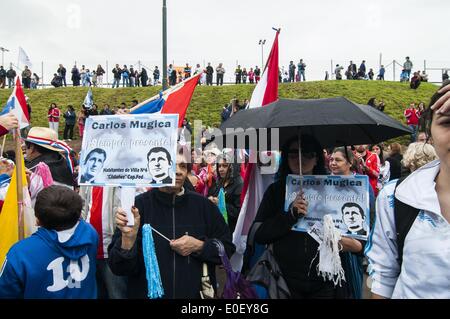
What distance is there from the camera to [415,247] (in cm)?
164

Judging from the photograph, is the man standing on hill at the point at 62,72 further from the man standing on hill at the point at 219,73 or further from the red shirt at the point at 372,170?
the red shirt at the point at 372,170

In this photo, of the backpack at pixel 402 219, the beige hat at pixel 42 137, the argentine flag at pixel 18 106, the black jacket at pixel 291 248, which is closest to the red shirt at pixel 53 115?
the argentine flag at pixel 18 106

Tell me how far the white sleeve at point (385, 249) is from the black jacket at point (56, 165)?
2.91 meters

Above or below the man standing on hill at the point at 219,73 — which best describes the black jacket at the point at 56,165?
below

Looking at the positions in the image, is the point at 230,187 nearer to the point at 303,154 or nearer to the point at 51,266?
the point at 303,154

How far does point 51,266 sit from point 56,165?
5.03 ft

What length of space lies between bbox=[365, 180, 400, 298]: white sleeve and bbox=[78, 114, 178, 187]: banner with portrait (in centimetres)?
127

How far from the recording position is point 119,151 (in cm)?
273

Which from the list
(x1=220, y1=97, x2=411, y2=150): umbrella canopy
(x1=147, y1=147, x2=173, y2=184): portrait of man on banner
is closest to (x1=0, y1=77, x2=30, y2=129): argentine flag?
(x1=147, y1=147, x2=173, y2=184): portrait of man on banner

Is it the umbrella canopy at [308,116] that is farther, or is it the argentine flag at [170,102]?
the argentine flag at [170,102]

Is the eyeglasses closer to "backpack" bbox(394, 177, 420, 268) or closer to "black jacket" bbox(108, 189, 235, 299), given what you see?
"black jacket" bbox(108, 189, 235, 299)

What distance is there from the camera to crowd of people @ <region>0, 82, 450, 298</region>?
1661 mm

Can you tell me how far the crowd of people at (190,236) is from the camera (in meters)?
1.66

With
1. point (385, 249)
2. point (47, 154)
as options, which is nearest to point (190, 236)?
point (385, 249)
